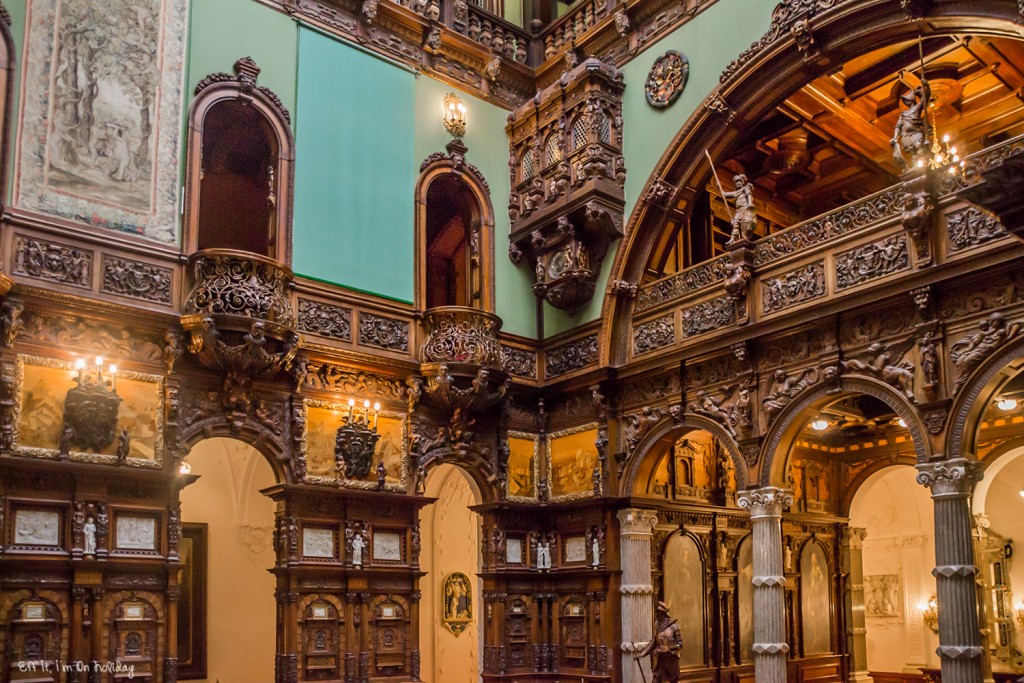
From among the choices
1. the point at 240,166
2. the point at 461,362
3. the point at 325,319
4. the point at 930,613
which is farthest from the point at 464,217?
the point at 930,613

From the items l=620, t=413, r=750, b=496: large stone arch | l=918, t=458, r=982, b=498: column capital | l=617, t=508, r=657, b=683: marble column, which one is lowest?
l=617, t=508, r=657, b=683: marble column

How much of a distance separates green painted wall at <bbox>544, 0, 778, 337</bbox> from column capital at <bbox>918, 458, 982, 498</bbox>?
5917 mm

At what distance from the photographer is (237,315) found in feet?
42.7

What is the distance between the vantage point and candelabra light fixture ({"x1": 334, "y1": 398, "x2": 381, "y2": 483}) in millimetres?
14336

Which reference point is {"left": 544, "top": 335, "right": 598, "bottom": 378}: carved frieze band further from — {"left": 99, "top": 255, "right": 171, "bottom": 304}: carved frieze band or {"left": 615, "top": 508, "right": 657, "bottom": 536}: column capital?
{"left": 99, "top": 255, "right": 171, "bottom": 304}: carved frieze band

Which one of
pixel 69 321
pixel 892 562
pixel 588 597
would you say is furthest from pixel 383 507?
pixel 892 562

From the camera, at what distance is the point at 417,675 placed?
47.6 feet

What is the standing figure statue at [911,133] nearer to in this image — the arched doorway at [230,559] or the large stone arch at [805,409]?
the large stone arch at [805,409]

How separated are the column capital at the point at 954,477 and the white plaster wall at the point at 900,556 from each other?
7880 mm

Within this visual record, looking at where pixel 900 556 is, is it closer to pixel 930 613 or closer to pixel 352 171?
pixel 930 613

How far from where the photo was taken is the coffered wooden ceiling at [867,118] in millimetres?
15680

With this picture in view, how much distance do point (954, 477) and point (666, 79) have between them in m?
7.39

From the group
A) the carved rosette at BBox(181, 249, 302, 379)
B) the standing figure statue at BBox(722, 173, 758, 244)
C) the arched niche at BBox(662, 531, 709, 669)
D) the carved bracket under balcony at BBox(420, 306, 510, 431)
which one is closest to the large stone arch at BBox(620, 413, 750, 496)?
the arched niche at BBox(662, 531, 709, 669)

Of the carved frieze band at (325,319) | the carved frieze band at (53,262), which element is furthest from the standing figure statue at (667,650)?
the carved frieze band at (53,262)
